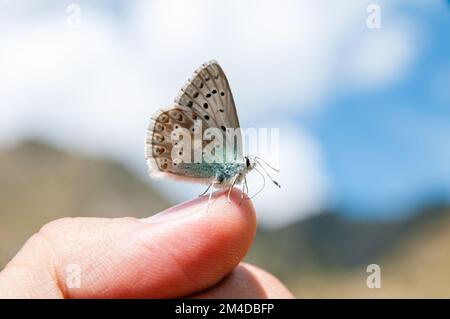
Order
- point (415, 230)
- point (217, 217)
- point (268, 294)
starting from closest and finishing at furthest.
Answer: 1. point (217, 217)
2. point (268, 294)
3. point (415, 230)

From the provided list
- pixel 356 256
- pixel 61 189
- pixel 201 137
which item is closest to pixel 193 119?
pixel 201 137

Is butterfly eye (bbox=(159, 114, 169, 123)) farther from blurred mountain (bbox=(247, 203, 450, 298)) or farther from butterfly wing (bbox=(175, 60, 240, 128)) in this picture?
blurred mountain (bbox=(247, 203, 450, 298))

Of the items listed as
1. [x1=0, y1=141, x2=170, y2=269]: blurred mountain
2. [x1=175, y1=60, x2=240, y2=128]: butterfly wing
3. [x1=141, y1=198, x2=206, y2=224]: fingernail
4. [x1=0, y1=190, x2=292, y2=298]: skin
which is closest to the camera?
[x1=0, y1=190, x2=292, y2=298]: skin

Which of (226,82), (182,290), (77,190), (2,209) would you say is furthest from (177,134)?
(77,190)

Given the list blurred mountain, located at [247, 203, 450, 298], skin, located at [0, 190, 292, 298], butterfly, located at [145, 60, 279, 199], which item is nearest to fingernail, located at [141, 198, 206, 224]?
skin, located at [0, 190, 292, 298]

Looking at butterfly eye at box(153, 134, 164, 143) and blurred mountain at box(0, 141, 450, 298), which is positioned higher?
butterfly eye at box(153, 134, 164, 143)

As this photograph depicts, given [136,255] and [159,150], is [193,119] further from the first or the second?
[136,255]
